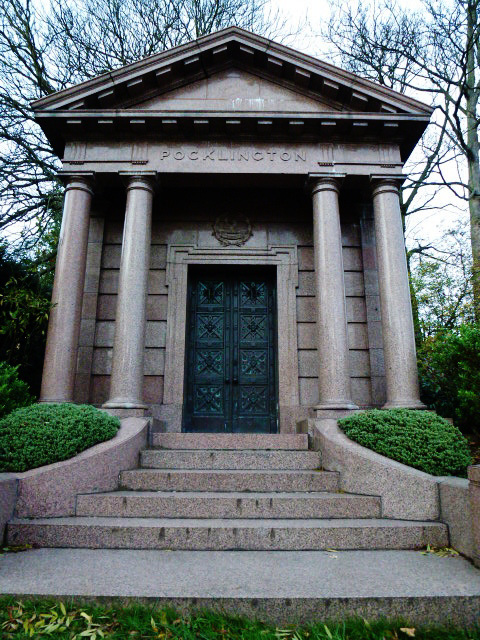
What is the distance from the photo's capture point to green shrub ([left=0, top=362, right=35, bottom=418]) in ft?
19.8

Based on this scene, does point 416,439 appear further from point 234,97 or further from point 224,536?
point 234,97

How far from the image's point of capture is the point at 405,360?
7.44m

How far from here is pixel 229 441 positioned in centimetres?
693

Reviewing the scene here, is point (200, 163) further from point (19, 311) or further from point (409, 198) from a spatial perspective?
point (409, 198)

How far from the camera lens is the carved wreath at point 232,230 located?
31.5 ft

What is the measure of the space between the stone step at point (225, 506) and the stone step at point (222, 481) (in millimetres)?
485

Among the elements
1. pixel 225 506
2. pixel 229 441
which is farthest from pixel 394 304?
pixel 225 506

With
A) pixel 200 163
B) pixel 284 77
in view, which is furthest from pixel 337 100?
pixel 200 163

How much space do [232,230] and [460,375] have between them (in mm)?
5566

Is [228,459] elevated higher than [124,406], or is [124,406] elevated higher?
[124,406]

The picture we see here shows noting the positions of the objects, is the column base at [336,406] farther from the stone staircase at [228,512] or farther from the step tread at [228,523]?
the step tread at [228,523]

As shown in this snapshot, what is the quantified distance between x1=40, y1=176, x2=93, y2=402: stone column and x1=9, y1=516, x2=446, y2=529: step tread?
2.95 metres

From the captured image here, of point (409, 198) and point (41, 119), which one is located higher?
point (409, 198)

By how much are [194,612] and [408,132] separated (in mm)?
8811
